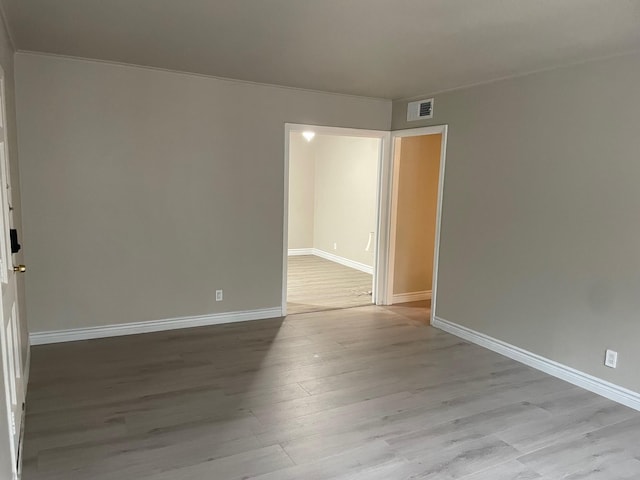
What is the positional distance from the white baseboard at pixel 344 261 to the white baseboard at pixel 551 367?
9.41ft

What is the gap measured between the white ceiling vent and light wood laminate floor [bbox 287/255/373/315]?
2.27 meters

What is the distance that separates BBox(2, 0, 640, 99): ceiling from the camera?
2443 millimetres

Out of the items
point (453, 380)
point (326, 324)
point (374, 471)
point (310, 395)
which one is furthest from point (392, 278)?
point (374, 471)

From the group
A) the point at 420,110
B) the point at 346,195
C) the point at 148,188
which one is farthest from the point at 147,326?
the point at 346,195

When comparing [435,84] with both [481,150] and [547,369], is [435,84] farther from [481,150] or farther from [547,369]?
[547,369]

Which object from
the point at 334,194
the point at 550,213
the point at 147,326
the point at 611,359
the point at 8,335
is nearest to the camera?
the point at 8,335

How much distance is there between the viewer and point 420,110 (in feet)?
16.0

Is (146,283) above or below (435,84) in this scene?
below

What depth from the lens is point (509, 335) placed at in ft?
13.2

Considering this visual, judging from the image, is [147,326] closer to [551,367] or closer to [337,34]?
[337,34]

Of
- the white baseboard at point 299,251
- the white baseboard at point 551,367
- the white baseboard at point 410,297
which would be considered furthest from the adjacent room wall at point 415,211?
the white baseboard at point 299,251

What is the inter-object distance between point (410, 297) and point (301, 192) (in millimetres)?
3899

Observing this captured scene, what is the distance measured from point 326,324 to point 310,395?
1.62 meters

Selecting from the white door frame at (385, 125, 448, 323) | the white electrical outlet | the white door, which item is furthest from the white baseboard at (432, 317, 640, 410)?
the white door
